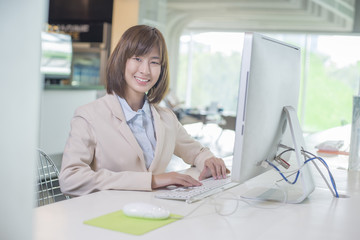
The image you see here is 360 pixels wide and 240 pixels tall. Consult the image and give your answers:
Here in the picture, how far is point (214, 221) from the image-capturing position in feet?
4.44

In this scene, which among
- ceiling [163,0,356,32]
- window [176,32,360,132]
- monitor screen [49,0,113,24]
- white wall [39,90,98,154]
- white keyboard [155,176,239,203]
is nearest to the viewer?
white keyboard [155,176,239,203]

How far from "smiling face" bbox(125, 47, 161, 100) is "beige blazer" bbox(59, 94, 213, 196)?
10cm

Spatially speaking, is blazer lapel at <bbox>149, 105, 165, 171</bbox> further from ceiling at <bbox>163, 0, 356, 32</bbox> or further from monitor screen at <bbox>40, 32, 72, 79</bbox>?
ceiling at <bbox>163, 0, 356, 32</bbox>

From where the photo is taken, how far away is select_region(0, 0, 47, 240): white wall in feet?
1.44

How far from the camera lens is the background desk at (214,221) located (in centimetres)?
118

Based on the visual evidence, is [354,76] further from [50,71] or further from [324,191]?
[324,191]

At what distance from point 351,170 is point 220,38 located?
12.6 m

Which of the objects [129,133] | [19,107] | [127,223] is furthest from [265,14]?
[19,107]

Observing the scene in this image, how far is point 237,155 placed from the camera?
1.43 m

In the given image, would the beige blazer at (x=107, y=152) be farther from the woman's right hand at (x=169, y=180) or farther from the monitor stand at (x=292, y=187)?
the monitor stand at (x=292, y=187)

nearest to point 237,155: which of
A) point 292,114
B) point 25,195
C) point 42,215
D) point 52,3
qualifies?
point 292,114

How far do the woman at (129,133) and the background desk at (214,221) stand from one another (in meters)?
0.09

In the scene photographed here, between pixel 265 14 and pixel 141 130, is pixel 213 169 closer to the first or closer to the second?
pixel 141 130

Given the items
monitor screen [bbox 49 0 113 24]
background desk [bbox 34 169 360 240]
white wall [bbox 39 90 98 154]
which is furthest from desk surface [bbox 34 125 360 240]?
monitor screen [bbox 49 0 113 24]
